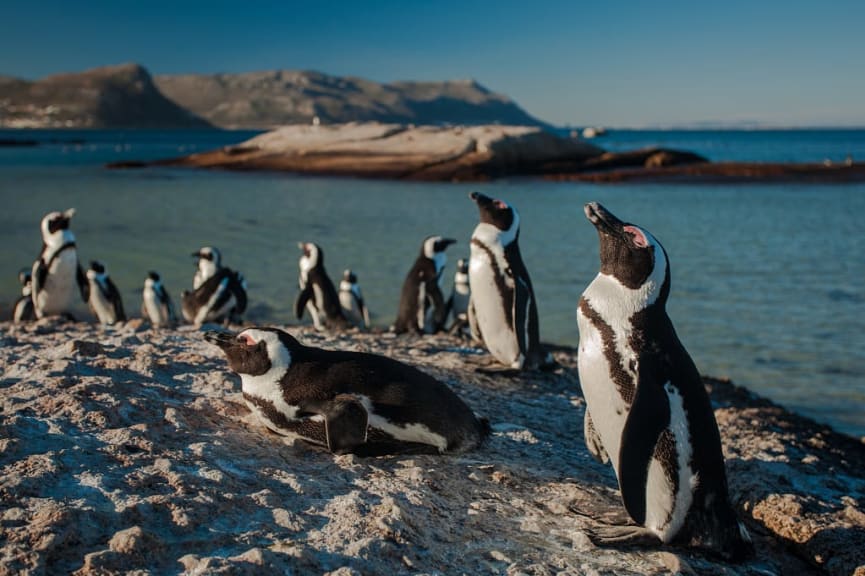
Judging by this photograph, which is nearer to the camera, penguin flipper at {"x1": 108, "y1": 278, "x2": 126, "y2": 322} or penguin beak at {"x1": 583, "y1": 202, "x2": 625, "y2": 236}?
penguin beak at {"x1": 583, "y1": 202, "x2": 625, "y2": 236}

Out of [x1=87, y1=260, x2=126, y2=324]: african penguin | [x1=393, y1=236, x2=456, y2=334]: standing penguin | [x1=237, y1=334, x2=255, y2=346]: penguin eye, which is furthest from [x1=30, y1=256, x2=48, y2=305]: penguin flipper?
[x1=237, y1=334, x2=255, y2=346]: penguin eye

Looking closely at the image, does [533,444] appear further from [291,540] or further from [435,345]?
[435,345]

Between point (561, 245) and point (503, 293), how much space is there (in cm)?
1081

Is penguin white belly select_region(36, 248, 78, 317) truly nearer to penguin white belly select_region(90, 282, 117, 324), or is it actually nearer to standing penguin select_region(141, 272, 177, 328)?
penguin white belly select_region(90, 282, 117, 324)

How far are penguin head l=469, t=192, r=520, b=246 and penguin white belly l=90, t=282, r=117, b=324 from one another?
5.81m

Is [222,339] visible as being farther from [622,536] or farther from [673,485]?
[673,485]

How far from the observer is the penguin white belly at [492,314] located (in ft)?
20.1

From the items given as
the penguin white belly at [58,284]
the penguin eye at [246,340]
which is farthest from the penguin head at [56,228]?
the penguin eye at [246,340]

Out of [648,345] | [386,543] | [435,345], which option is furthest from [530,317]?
[386,543]

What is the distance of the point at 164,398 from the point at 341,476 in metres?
1.30

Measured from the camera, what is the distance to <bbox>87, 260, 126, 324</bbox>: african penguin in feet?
32.4

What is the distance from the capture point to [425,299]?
9.09 m

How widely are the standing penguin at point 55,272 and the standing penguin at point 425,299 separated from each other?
13.0 ft

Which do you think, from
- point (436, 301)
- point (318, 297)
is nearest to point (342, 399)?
point (436, 301)
